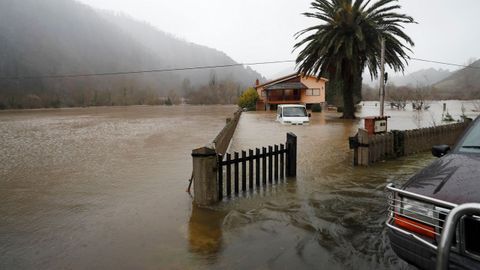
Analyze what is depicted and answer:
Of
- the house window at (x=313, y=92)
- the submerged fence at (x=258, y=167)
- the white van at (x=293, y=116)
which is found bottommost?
A: the submerged fence at (x=258, y=167)

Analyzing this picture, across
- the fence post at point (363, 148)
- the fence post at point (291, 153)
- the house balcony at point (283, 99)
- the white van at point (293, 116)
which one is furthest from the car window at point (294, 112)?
the house balcony at point (283, 99)

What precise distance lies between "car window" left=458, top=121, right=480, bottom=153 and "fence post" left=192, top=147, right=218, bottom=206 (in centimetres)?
360

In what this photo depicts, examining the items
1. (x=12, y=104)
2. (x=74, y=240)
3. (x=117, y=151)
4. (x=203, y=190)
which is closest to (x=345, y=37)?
(x=117, y=151)

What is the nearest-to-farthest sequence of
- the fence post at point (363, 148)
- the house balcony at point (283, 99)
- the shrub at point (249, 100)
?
1. the fence post at point (363, 148)
2. the house balcony at point (283, 99)
3. the shrub at point (249, 100)

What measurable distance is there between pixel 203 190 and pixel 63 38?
Answer: 7272 inches

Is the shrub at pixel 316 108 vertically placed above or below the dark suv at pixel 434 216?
above

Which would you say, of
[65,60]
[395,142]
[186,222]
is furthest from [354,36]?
[65,60]

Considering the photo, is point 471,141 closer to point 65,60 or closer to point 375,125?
point 375,125

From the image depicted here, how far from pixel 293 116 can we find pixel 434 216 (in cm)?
2199

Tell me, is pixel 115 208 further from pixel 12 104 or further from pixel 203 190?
pixel 12 104

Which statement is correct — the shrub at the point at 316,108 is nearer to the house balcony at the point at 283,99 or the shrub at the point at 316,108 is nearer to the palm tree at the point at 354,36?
the house balcony at the point at 283,99

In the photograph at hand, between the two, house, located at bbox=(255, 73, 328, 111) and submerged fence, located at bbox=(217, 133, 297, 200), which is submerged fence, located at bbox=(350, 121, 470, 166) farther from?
house, located at bbox=(255, 73, 328, 111)

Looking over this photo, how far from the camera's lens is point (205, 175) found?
230 inches

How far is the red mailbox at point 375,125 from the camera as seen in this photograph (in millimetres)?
9927
